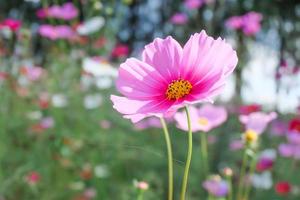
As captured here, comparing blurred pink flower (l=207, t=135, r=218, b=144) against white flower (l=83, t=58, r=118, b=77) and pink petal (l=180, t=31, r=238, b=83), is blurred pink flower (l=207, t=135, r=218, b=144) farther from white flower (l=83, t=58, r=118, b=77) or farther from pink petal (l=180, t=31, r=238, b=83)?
pink petal (l=180, t=31, r=238, b=83)

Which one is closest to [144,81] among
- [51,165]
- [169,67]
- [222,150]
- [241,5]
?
[169,67]

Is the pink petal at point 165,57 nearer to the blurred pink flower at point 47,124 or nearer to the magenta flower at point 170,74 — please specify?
the magenta flower at point 170,74

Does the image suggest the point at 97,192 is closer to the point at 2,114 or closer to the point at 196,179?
the point at 196,179

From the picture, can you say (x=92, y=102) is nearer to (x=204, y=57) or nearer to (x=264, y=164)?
(x=264, y=164)

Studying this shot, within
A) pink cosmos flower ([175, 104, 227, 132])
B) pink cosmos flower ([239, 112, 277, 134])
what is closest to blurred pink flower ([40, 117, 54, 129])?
pink cosmos flower ([175, 104, 227, 132])

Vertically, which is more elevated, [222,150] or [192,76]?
[222,150]

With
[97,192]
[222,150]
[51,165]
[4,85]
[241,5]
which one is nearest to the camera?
[97,192]

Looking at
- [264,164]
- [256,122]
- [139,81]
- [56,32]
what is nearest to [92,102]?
[56,32]
